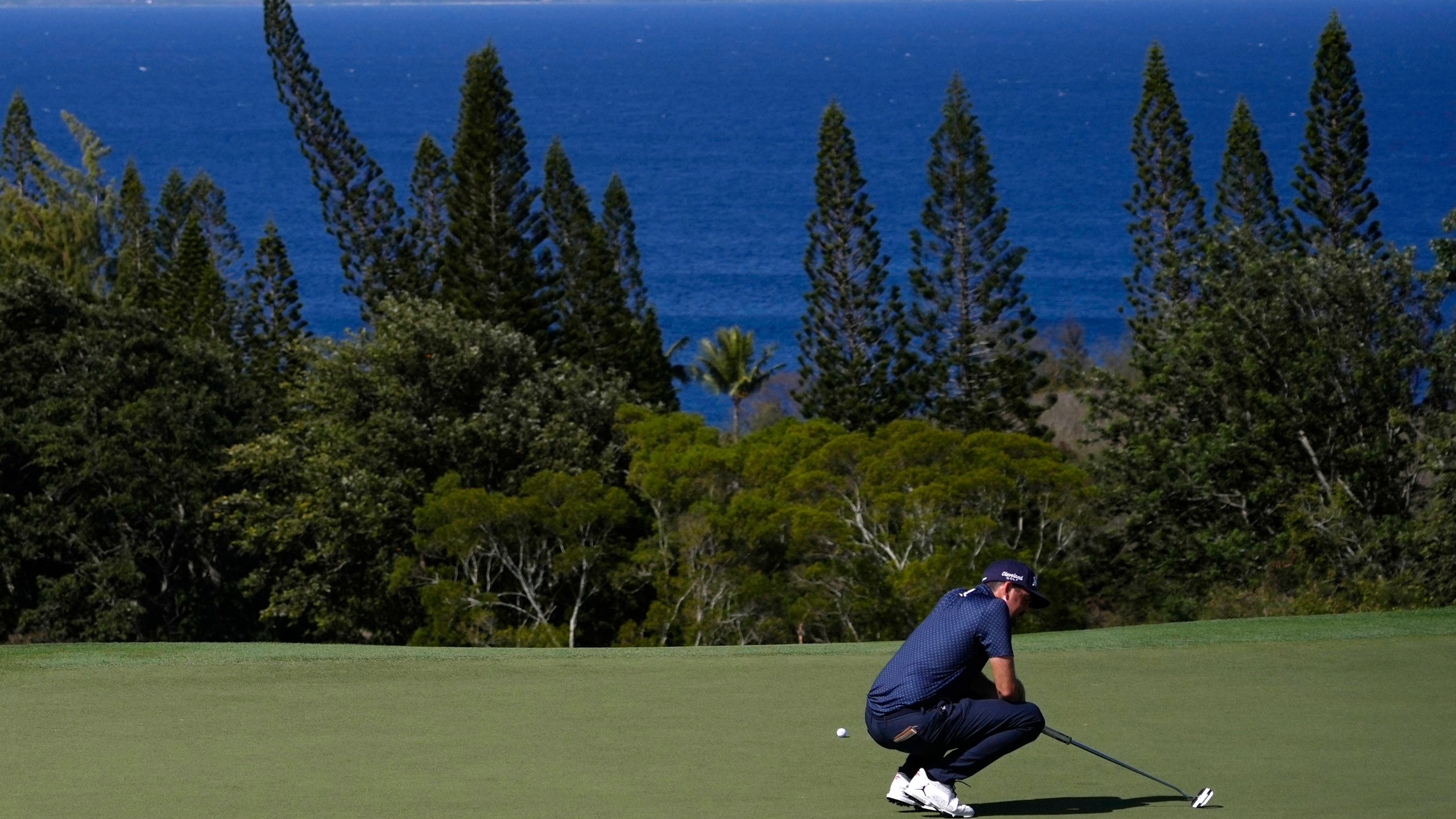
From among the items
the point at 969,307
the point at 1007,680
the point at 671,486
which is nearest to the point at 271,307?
the point at 969,307

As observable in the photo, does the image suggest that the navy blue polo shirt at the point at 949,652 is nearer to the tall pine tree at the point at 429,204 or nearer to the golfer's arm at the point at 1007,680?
the golfer's arm at the point at 1007,680

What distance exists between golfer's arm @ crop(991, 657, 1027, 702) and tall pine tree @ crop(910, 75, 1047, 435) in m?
34.6

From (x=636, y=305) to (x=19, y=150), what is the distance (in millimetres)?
28437

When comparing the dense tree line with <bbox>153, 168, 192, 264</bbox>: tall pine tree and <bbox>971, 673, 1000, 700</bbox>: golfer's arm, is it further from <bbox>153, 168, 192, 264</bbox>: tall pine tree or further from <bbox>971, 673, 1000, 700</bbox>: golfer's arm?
<bbox>153, 168, 192, 264</bbox>: tall pine tree

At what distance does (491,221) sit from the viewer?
1624 inches

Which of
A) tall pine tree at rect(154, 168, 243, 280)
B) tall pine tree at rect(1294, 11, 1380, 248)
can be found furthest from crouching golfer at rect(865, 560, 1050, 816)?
tall pine tree at rect(154, 168, 243, 280)

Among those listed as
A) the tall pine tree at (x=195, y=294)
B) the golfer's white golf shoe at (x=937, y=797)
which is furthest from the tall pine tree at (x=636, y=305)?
the golfer's white golf shoe at (x=937, y=797)

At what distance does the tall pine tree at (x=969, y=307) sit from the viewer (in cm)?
4047

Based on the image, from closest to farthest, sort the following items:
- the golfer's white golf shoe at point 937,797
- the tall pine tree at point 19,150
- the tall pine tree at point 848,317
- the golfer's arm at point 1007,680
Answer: the golfer's white golf shoe at point 937,797 → the golfer's arm at point 1007,680 → the tall pine tree at point 848,317 → the tall pine tree at point 19,150

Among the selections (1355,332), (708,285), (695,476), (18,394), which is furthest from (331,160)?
(708,285)

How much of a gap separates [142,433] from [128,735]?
73.3 ft

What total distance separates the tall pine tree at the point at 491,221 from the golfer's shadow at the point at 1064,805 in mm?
35231

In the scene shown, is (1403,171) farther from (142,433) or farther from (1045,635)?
(1045,635)

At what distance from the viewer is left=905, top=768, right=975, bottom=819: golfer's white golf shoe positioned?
573cm
